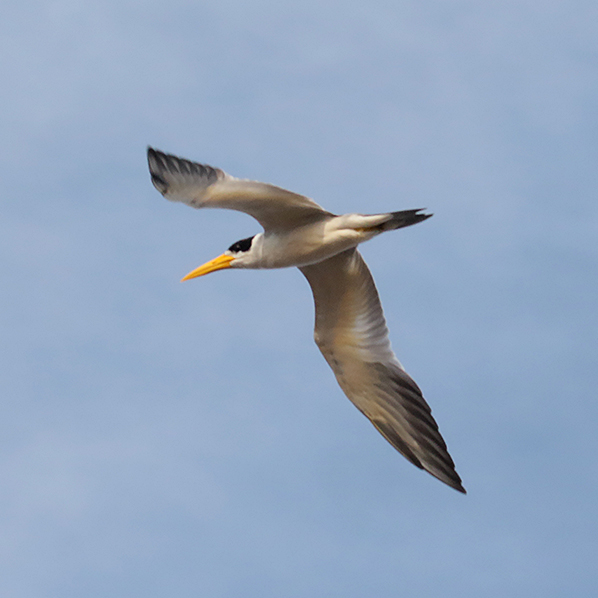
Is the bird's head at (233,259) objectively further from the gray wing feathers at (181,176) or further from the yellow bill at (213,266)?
the gray wing feathers at (181,176)

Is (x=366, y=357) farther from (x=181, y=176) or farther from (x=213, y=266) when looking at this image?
(x=181, y=176)

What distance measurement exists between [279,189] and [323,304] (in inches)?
104

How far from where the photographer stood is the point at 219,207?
1026 centimetres

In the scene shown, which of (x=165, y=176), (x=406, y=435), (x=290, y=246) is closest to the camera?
(x=165, y=176)

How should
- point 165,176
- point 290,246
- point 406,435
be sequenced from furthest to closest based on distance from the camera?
point 406,435 < point 290,246 < point 165,176

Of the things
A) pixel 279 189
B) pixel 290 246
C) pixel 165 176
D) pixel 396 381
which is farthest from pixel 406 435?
pixel 165 176

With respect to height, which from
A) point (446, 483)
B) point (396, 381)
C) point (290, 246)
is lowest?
point (446, 483)

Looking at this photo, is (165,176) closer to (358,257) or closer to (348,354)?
(358,257)

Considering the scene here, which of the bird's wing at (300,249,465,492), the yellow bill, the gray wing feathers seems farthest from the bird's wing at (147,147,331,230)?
the bird's wing at (300,249,465,492)

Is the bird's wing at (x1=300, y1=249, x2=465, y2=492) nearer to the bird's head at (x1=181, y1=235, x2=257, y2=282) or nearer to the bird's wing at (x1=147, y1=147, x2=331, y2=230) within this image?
the bird's head at (x1=181, y1=235, x2=257, y2=282)

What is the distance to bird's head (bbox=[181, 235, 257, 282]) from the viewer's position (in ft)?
38.2

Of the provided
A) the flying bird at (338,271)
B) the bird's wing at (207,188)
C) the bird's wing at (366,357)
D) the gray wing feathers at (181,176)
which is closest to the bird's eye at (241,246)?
the flying bird at (338,271)

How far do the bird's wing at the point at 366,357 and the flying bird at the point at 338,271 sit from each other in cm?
1

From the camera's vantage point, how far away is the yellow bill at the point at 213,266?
39.1 feet
